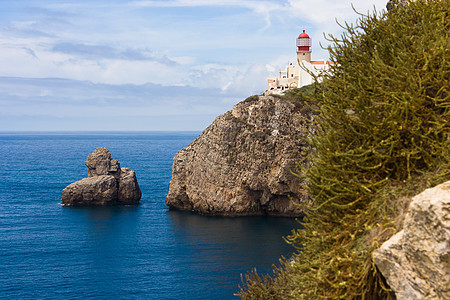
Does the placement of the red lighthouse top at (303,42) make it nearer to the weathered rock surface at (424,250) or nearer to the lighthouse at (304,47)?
the lighthouse at (304,47)

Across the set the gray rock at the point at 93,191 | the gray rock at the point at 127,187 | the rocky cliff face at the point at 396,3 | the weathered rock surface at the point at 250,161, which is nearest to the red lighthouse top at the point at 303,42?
the weathered rock surface at the point at 250,161

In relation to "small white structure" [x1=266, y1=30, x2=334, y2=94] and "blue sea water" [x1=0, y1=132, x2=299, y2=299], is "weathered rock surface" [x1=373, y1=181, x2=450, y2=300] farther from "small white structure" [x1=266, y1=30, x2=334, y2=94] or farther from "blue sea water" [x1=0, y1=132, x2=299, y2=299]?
"small white structure" [x1=266, y1=30, x2=334, y2=94]

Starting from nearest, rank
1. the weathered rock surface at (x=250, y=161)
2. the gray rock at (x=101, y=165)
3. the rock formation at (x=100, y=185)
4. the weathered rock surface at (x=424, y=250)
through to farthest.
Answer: the weathered rock surface at (x=424, y=250) → the weathered rock surface at (x=250, y=161) → the rock formation at (x=100, y=185) → the gray rock at (x=101, y=165)

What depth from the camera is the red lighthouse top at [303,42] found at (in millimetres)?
85000

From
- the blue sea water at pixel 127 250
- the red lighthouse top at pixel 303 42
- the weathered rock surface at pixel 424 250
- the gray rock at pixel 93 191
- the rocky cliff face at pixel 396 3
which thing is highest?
the red lighthouse top at pixel 303 42

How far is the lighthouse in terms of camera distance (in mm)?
84875

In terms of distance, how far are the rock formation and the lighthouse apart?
38851 mm

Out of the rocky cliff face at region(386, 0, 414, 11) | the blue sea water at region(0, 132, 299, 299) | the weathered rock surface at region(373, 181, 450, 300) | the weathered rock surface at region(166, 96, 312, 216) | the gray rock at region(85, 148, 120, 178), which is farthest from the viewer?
the gray rock at region(85, 148, 120, 178)

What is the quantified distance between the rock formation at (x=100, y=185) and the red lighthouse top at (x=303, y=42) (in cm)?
3974

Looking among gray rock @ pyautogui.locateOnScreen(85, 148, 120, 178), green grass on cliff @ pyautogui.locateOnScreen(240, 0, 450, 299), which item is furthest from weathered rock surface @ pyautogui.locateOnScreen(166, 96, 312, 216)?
green grass on cliff @ pyautogui.locateOnScreen(240, 0, 450, 299)

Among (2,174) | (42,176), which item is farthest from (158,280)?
(2,174)

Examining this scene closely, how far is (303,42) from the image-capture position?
8500 cm

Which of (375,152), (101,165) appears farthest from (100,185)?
(375,152)

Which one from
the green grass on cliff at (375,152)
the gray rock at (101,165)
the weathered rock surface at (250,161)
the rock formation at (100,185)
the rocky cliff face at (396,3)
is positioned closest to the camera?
the green grass on cliff at (375,152)
